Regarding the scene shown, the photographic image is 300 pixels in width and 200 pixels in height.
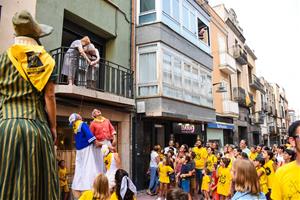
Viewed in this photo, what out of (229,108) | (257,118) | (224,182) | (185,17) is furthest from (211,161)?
(257,118)

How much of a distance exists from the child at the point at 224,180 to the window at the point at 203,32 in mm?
11272

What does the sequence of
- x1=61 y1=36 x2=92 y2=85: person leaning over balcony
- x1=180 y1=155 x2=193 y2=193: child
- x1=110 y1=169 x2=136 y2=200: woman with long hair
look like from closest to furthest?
x1=110 y1=169 x2=136 y2=200: woman with long hair, x1=61 y1=36 x2=92 y2=85: person leaning over balcony, x1=180 y1=155 x2=193 y2=193: child

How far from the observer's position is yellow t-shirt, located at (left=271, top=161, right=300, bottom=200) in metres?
2.66

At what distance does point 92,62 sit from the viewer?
31.8 ft

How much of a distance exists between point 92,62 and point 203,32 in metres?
10.9

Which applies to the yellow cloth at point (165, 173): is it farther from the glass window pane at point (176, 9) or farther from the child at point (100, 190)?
the glass window pane at point (176, 9)

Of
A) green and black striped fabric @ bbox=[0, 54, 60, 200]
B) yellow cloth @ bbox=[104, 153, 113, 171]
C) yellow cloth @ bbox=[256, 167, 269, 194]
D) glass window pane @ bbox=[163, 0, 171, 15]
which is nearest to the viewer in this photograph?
green and black striped fabric @ bbox=[0, 54, 60, 200]

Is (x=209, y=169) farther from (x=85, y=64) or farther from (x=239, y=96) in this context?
(x=239, y=96)

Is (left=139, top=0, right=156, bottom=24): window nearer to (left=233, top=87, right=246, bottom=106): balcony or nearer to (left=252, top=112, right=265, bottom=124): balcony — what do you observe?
(left=233, top=87, right=246, bottom=106): balcony

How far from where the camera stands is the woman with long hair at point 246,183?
11.3ft

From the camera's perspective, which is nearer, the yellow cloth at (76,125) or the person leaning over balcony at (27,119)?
the person leaning over balcony at (27,119)

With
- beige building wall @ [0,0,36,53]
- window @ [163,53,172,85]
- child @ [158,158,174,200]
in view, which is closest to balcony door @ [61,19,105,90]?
beige building wall @ [0,0,36,53]

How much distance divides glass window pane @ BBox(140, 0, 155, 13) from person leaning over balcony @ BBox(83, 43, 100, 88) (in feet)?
16.1

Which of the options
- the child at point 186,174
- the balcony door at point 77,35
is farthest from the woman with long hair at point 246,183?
the balcony door at point 77,35
